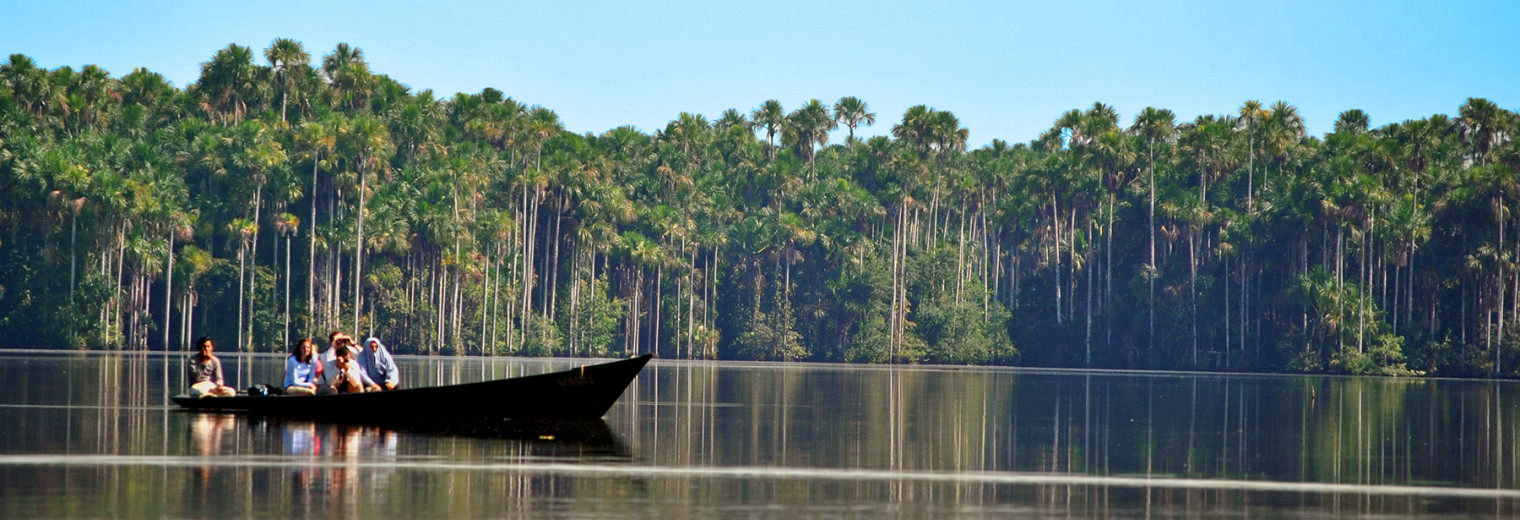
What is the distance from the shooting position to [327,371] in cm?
2361

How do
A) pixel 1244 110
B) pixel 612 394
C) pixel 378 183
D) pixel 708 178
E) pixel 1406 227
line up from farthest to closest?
pixel 708 178
pixel 1244 110
pixel 378 183
pixel 1406 227
pixel 612 394

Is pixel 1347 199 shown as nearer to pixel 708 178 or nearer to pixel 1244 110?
pixel 1244 110

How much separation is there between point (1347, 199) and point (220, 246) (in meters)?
50.0

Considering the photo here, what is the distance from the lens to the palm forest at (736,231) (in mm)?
73062

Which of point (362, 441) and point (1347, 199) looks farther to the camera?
point (1347, 199)

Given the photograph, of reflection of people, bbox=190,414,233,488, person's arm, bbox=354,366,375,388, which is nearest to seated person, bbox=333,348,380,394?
person's arm, bbox=354,366,375,388

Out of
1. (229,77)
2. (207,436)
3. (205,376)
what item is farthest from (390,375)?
(229,77)

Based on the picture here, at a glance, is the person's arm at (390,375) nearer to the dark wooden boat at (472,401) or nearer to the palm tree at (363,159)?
the dark wooden boat at (472,401)

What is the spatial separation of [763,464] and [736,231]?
74.9 m

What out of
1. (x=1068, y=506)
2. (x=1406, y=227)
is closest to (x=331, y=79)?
(x=1406, y=227)

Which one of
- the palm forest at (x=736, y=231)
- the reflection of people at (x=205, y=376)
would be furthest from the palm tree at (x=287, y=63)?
the reflection of people at (x=205, y=376)

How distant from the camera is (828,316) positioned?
91625 mm

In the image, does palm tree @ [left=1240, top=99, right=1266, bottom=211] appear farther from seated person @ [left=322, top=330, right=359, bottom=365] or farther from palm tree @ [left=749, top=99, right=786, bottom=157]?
seated person @ [left=322, top=330, right=359, bottom=365]

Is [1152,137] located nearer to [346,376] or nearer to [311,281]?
[311,281]
